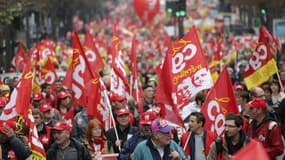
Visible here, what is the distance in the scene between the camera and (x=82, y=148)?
10477 mm

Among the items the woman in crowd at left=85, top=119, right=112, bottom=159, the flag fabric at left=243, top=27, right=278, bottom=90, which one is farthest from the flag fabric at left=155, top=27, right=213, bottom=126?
the flag fabric at left=243, top=27, right=278, bottom=90

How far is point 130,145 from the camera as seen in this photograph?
11008mm

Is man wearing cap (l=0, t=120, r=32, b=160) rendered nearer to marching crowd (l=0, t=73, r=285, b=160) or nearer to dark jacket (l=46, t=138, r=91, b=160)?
marching crowd (l=0, t=73, r=285, b=160)

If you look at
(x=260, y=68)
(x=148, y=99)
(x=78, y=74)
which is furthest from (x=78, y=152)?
(x=260, y=68)

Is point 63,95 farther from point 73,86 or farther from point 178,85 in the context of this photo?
point 178,85

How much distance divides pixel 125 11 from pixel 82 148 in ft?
490

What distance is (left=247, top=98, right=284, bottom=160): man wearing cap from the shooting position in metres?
10.7

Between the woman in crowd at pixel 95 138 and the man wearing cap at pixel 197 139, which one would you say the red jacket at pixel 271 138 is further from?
the woman in crowd at pixel 95 138

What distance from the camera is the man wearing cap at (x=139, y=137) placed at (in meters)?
10.7

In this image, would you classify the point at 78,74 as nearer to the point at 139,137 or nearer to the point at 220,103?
the point at 220,103

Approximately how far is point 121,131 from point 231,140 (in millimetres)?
2949

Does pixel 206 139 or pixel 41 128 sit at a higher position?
pixel 41 128

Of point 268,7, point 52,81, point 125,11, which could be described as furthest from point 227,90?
point 125,11

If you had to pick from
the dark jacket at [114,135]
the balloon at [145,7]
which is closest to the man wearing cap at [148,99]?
the dark jacket at [114,135]
